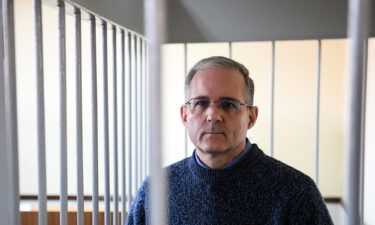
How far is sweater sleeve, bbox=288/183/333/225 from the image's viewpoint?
2.51ft

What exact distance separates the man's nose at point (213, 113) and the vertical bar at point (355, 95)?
405 millimetres

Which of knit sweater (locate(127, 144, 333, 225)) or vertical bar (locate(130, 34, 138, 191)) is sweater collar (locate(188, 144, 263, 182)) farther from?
vertical bar (locate(130, 34, 138, 191))

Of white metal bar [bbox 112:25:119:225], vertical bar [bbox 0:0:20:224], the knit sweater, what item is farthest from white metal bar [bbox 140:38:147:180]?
vertical bar [bbox 0:0:20:224]

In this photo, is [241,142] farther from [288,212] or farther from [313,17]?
[313,17]

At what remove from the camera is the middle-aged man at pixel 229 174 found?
2.56 ft

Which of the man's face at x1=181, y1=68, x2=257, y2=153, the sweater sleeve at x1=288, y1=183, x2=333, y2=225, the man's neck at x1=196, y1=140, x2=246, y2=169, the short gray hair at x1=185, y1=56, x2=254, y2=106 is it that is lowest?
the sweater sleeve at x1=288, y1=183, x2=333, y2=225

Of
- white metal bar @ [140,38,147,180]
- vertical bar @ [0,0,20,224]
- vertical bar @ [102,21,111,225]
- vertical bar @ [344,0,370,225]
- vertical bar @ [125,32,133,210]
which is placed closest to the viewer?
vertical bar @ [344,0,370,225]

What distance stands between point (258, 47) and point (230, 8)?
36.2 inches

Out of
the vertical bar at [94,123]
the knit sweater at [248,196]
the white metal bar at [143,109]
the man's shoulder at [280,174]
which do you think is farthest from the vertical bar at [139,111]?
the man's shoulder at [280,174]

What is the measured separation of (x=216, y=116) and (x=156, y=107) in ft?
1.38

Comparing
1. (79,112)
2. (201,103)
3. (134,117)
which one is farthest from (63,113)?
(134,117)

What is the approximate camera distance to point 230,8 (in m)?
1.34

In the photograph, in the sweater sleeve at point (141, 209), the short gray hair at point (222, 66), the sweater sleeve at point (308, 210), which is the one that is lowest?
the sweater sleeve at point (141, 209)

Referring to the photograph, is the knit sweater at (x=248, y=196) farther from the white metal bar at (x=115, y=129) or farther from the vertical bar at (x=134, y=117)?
the vertical bar at (x=134, y=117)
